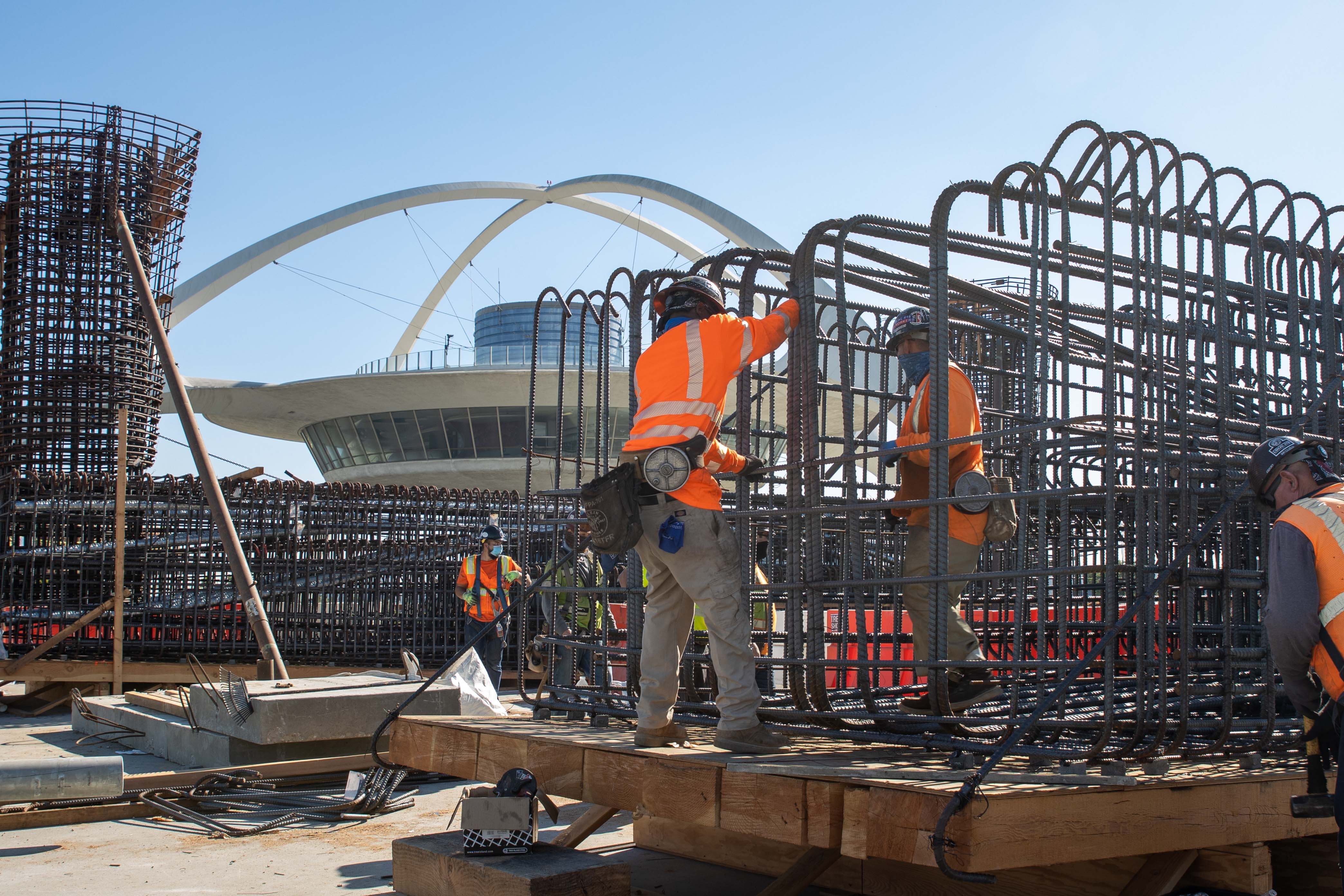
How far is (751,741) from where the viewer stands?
191 inches

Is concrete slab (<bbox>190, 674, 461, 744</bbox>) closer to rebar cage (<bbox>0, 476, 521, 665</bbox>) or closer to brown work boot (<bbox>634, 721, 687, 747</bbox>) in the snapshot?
brown work boot (<bbox>634, 721, 687, 747</bbox>)

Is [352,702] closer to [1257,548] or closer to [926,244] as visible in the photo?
[926,244]

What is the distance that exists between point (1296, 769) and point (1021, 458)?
2.86 metres

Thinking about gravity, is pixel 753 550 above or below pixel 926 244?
below

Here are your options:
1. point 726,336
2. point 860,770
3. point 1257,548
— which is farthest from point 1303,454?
point 1257,548

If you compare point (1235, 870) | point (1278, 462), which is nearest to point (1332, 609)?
point (1278, 462)

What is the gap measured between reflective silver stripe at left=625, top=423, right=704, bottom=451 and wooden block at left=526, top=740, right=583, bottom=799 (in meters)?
1.33

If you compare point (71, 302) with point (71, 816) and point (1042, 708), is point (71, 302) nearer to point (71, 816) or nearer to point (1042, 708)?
point (71, 816)

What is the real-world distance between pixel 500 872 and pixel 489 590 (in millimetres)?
8573

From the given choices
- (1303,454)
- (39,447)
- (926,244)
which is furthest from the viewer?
(39,447)

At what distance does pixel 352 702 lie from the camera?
8.52 metres

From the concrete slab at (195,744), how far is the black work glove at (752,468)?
4.22 metres

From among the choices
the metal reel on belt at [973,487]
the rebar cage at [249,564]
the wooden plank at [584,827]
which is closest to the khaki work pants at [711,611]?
the metal reel on belt at [973,487]

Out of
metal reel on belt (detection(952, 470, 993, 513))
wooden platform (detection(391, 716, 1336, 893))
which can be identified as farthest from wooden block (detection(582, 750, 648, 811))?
metal reel on belt (detection(952, 470, 993, 513))
